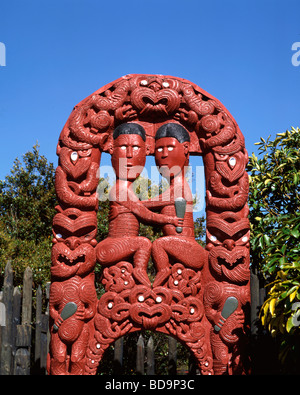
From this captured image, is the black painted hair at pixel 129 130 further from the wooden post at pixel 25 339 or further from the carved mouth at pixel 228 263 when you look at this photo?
the wooden post at pixel 25 339

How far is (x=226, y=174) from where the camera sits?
486 centimetres

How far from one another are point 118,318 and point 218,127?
2.22 metres

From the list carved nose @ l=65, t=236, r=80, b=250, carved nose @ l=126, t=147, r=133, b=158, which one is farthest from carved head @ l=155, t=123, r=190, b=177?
carved nose @ l=65, t=236, r=80, b=250

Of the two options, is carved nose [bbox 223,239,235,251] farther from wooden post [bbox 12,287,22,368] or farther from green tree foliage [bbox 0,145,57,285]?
green tree foliage [bbox 0,145,57,285]

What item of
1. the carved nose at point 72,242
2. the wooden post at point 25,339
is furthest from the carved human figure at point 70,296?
the wooden post at point 25,339

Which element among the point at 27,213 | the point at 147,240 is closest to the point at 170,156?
the point at 147,240

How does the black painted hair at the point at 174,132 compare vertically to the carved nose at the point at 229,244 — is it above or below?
above

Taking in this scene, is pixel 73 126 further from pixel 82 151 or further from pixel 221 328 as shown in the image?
pixel 221 328

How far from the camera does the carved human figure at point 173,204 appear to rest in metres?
4.72

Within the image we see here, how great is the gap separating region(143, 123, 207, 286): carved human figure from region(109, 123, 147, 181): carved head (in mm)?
190

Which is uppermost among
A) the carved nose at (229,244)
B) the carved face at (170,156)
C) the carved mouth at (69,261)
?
the carved face at (170,156)

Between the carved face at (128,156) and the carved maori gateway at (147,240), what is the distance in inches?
0.5

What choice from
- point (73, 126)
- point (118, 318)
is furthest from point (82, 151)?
point (118, 318)

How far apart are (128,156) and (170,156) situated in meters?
0.45
